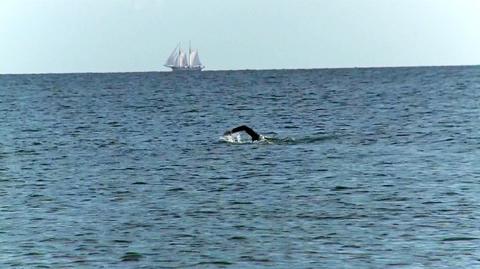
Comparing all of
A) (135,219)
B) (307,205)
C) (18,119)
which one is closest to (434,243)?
(307,205)

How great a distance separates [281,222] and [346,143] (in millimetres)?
23410

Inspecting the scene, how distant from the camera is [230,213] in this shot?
87.4 feet

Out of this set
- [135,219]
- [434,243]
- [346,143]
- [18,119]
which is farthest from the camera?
[18,119]

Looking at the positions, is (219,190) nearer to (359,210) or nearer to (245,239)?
(359,210)

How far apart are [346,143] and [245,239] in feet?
84.5

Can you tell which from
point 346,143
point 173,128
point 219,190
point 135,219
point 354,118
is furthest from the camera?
point 354,118

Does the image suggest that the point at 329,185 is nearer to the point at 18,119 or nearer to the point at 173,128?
the point at 173,128

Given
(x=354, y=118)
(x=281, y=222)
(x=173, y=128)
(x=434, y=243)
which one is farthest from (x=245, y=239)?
(x=354, y=118)

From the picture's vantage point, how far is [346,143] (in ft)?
158

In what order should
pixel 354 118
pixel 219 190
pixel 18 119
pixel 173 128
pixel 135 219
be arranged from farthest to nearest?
pixel 18 119
pixel 354 118
pixel 173 128
pixel 219 190
pixel 135 219

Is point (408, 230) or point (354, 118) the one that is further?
point (354, 118)

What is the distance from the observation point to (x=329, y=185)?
32.0 metres

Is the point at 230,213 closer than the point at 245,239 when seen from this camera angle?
No

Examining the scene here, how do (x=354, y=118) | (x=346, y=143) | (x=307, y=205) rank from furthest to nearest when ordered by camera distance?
(x=354, y=118) → (x=346, y=143) → (x=307, y=205)
